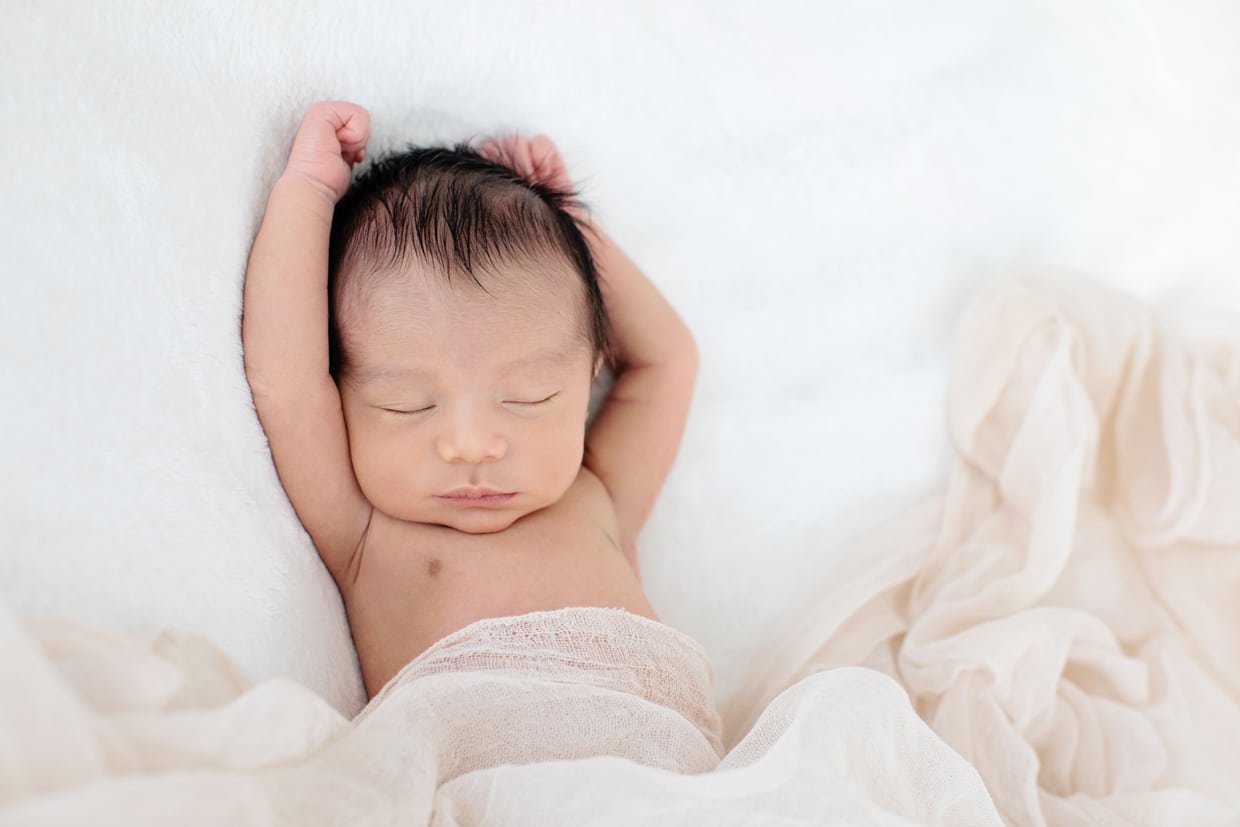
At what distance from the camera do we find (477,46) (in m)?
1.34

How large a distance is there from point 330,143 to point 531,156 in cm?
29

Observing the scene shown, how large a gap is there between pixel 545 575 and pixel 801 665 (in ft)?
1.08

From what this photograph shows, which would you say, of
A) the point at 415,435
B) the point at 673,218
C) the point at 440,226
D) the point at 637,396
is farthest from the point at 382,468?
the point at 673,218

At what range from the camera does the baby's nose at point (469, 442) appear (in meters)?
1.12

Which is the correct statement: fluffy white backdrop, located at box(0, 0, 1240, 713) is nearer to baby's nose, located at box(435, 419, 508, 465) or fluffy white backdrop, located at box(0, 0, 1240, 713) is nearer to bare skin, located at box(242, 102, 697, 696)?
bare skin, located at box(242, 102, 697, 696)

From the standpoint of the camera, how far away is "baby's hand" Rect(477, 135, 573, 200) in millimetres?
1361

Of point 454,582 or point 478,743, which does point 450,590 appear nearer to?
point 454,582

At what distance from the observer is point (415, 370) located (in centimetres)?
113

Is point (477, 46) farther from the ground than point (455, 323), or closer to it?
farther from the ground

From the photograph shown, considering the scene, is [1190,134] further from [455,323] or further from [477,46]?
[455,323]

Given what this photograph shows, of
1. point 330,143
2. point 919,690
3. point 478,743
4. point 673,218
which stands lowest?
point 919,690

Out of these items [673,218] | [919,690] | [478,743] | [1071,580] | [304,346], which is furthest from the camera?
[673,218]

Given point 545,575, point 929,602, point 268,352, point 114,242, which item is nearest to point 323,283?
point 268,352

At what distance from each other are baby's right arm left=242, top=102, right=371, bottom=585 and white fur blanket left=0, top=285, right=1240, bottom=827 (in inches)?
8.7
